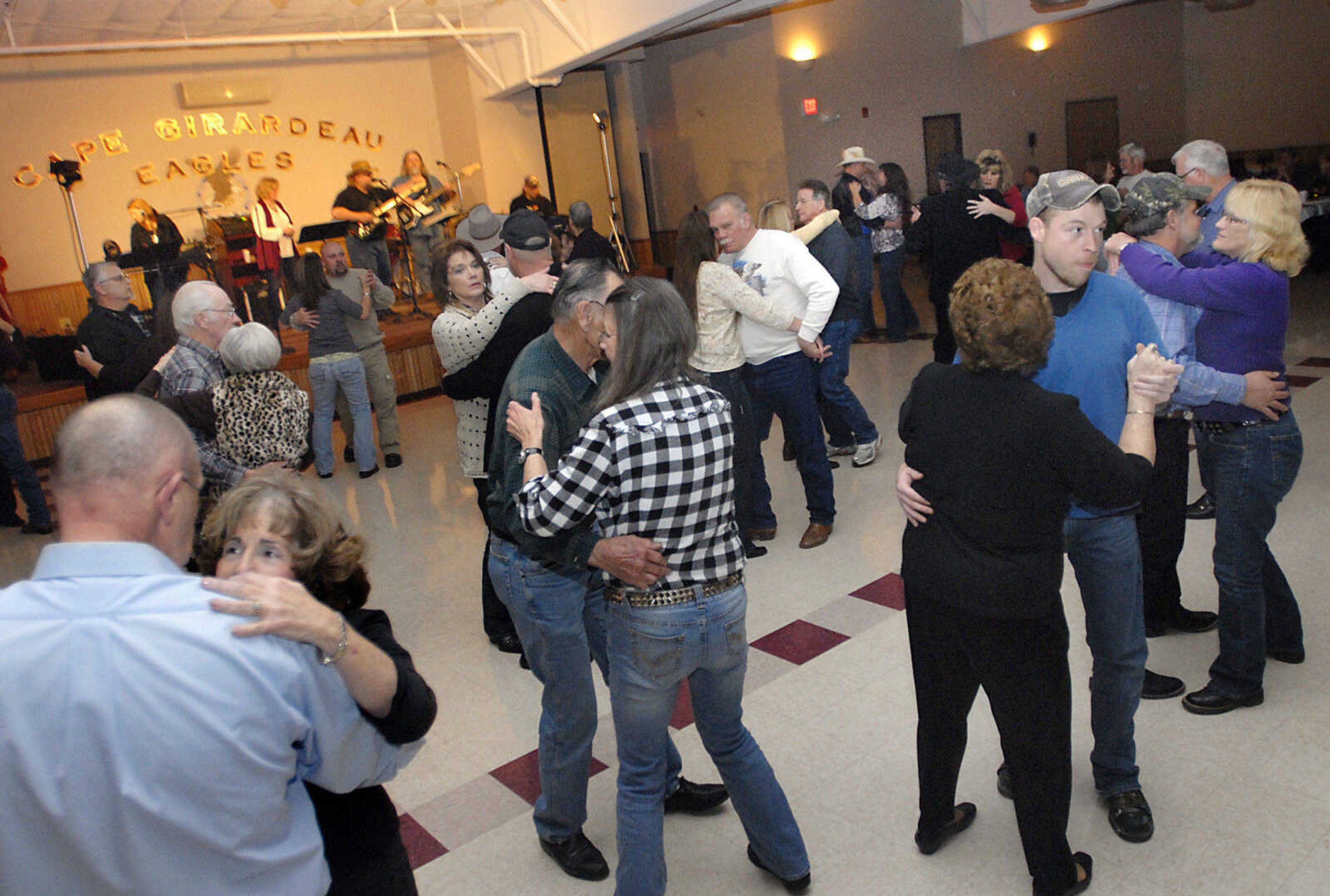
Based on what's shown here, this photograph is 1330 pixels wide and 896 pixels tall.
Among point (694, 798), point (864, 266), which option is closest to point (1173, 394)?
point (694, 798)

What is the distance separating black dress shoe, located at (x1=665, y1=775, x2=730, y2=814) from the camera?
8.54 feet

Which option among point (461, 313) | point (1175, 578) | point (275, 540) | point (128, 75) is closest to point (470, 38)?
point (128, 75)

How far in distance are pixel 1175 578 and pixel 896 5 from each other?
40.2 ft

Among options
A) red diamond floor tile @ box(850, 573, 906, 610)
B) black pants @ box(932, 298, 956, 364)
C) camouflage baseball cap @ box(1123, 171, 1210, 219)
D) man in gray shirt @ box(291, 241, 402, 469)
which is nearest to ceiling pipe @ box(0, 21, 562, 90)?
man in gray shirt @ box(291, 241, 402, 469)

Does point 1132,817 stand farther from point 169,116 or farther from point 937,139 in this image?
point 937,139

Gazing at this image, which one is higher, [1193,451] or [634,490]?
[634,490]

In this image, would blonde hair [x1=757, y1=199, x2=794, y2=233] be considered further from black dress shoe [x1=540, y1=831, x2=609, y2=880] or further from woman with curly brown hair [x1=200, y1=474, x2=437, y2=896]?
woman with curly brown hair [x1=200, y1=474, x2=437, y2=896]

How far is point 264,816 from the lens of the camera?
118cm

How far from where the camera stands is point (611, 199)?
40.7 ft

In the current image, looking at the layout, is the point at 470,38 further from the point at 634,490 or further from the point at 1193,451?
the point at 634,490

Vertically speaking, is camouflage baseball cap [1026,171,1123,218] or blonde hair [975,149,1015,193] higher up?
blonde hair [975,149,1015,193]

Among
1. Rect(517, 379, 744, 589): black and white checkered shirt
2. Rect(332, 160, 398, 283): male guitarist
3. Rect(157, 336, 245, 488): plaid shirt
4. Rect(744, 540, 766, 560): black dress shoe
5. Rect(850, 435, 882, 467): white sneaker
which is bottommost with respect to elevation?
Rect(744, 540, 766, 560): black dress shoe

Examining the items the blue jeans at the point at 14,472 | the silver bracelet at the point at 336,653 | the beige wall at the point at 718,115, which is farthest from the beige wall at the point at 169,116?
the silver bracelet at the point at 336,653

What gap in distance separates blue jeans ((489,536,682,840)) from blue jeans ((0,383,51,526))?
4799 mm
